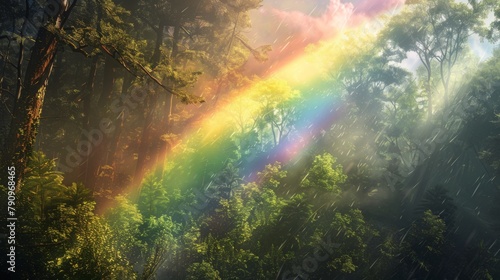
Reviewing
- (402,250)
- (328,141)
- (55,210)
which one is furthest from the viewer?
(328,141)

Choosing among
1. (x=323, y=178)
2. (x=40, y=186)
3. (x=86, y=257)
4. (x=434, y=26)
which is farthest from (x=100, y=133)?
(x=434, y=26)

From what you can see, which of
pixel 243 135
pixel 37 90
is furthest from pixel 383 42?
pixel 37 90

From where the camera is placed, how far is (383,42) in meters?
26.5

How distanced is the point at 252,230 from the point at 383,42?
21833 mm

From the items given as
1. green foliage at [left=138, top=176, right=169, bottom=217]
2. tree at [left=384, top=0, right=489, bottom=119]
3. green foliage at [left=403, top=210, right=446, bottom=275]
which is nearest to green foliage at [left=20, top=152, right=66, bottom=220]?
green foliage at [left=138, top=176, right=169, bottom=217]

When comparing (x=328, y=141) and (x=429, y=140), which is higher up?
(x=328, y=141)

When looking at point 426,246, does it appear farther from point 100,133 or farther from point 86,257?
point 100,133

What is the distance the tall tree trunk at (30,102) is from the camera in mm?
6102

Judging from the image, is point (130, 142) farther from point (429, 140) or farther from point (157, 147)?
point (429, 140)

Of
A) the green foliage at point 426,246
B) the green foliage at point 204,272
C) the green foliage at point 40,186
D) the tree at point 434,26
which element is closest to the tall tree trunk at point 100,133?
the green foliage at point 204,272

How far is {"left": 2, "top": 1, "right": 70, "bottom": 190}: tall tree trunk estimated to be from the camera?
610cm

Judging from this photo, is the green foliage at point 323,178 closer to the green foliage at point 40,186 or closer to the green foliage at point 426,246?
the green foliage at point 426,246

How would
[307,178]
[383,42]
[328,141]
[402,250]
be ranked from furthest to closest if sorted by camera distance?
[328,141]
[383,42]
[402,250]
[307,178]

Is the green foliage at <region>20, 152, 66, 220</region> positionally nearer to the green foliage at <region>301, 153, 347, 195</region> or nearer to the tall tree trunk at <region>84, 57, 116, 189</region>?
the tall tree trunk at <region>84, 57, 116, 189</region>
